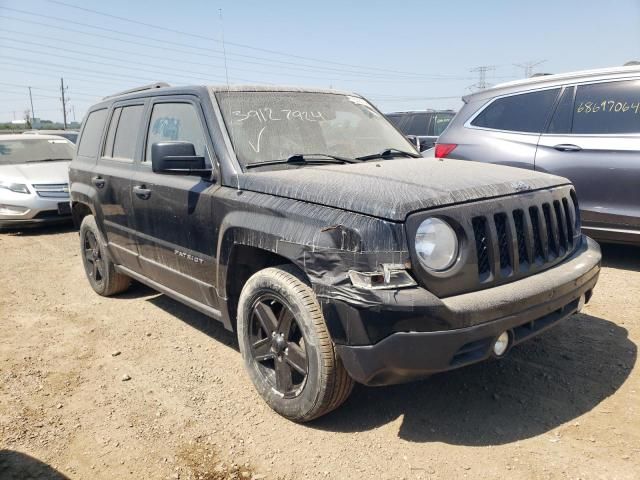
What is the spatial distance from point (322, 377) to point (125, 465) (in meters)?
1.07

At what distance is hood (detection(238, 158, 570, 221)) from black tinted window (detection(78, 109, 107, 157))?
251 cm

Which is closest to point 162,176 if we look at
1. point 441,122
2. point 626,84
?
point 626,84

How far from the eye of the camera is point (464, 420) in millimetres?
2717

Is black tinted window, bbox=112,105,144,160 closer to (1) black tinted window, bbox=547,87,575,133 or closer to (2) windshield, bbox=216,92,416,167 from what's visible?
(2) windshield, bbox=216,92,416,167

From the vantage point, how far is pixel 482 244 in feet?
7.97

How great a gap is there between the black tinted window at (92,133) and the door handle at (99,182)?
1.12 feet

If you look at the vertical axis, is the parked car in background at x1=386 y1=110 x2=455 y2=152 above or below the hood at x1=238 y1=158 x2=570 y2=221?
above

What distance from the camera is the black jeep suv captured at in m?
2.24

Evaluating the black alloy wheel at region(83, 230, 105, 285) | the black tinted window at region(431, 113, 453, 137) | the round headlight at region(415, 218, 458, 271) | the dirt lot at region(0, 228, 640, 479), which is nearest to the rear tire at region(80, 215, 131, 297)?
the black alloy wheel at region(83, 230, 105, 285)

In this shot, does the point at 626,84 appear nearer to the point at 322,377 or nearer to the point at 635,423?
the point at 635,423

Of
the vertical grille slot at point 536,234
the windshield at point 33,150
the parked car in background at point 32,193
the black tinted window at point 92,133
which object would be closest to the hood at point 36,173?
the parked car in background at point 32,193

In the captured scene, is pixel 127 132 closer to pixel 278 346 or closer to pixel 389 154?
pixel 389 154

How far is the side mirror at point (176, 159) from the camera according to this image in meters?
3.05

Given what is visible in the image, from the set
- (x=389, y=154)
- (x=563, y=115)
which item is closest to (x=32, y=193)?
(x=389, y=154)
